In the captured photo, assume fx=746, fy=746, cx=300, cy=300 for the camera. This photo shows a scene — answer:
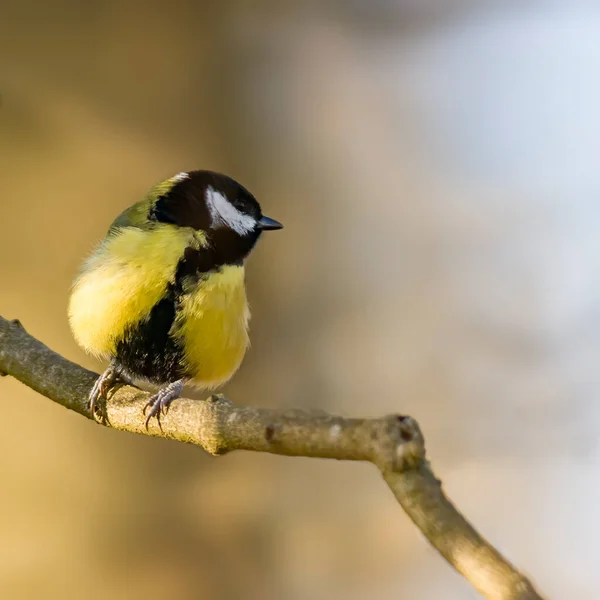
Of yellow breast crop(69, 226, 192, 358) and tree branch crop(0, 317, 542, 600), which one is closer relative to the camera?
tree branch crop(0, 317, 542, 600)

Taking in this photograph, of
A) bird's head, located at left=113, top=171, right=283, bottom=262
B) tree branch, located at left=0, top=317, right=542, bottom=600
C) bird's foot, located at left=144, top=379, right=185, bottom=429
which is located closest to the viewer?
tree branch, located at left=0, top=317, right=542, bottom=600

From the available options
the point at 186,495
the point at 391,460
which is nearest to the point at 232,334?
the point at 391,460

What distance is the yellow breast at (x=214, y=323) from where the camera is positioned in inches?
29.4

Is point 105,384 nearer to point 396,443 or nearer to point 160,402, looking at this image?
point 160,402

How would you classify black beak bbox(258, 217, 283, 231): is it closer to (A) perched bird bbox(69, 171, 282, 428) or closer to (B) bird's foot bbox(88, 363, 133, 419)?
(A) perched bird bbox(69, 171, 282, 428)

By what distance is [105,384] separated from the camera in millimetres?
756

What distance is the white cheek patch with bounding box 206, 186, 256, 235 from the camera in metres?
0.76

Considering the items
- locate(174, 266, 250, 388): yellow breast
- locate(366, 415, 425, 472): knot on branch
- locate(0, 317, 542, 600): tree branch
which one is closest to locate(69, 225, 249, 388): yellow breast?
locate(174, 266, 250, 388): yellow breast

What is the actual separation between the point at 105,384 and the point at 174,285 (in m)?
0.13

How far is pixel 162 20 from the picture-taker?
1550 millimetres

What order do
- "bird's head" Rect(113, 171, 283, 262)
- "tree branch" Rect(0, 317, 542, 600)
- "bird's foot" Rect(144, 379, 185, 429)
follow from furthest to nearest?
Answer: "bird's head" Rect(113, 171, 283, 262)
"bird's foot" Rect(144, 379, 185, 429)
"tree branch" Rect(0, 317, 542, 600)

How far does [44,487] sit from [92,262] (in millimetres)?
795

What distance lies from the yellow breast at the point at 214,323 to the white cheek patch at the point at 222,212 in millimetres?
44

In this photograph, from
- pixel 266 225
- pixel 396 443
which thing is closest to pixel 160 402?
pixel 266 225
